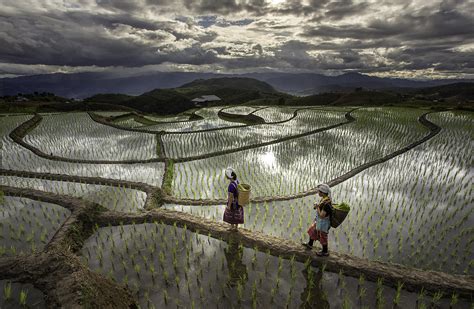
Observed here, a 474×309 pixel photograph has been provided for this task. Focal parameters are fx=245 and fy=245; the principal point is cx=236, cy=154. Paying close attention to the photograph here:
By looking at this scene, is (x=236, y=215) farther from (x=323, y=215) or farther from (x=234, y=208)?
(x=323, y=215)

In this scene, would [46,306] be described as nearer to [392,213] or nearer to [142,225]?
[142,225]

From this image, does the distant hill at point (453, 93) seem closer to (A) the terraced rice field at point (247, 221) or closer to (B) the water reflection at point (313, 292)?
(A) the terraced rice field at point (247, 221)

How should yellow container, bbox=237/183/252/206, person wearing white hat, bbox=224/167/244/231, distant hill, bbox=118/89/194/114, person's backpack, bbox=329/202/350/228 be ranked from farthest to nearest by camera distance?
distant hill, bbox=118/89/194/114 → person wearing white hat, bbox=224/167/244/231 → yellow container, bbox=237/183/252/206 → person's backpack, bbox=329/202/350/228

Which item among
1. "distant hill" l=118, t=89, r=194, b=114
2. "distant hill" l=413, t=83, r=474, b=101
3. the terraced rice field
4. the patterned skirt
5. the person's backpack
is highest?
"distant hill" l=413, t=83, r=474, b=101

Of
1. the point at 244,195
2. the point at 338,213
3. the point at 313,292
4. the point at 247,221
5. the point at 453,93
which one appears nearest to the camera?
the point at 313,292

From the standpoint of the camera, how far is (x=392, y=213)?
6.33m

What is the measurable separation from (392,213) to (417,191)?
77.7 inches

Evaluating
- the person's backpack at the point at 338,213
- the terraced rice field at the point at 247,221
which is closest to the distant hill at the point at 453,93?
the terraced rice field at the point at 247,221

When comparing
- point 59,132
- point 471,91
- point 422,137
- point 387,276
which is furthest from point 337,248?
point 471,91

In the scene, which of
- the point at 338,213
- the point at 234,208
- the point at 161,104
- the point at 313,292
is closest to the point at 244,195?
the point at 234,208

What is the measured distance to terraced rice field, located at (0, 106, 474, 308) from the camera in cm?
388

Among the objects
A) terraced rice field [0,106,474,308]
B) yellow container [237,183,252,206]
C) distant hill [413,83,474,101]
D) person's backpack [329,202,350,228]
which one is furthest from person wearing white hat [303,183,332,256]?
distant hill [413,83,474,101]

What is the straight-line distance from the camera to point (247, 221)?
620 centimetres

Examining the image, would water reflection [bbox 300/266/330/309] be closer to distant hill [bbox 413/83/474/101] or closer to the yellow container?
the yellow container
